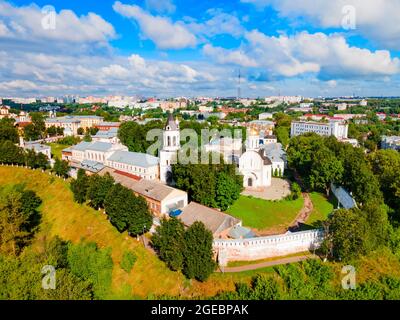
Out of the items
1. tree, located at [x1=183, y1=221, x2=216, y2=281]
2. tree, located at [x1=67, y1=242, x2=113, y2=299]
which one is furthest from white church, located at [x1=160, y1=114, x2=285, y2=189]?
tree, located at [x1=183, y1=221, x2=216, y2=281]

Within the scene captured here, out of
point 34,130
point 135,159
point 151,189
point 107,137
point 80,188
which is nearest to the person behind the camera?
point 151,189

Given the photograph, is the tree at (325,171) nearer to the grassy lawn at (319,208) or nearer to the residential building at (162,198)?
the grassy lawn at (319,208)

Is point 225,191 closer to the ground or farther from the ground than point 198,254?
farther from the ground

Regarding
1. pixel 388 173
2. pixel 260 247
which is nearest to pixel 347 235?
pixel 260 247

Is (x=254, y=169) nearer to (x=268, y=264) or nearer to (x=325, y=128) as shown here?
(x=268, y=264)

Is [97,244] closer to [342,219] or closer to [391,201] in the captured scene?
[342,219]

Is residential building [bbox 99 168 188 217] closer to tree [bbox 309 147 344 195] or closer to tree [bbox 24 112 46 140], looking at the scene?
tree [bbox 309 147 344 195]
